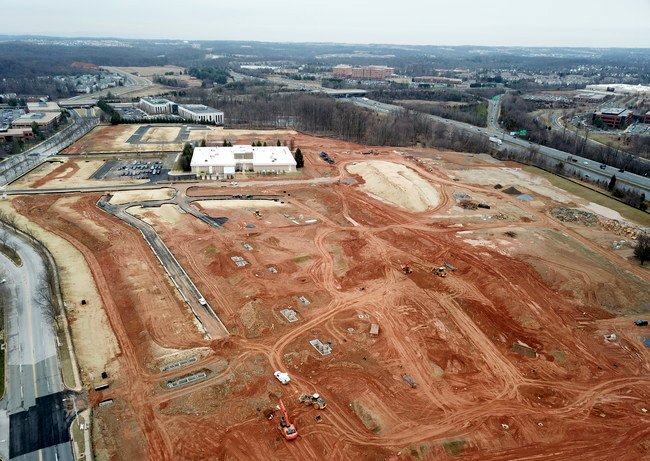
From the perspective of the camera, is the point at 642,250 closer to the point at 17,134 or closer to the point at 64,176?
the point at 64,176

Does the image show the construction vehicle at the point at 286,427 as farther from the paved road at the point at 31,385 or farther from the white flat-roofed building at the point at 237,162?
the white flat-roofed building at the point at 237,162

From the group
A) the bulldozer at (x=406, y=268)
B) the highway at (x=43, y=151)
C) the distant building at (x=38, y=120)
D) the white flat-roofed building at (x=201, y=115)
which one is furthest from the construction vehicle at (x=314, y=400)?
the distant building at (x=38, y=120)

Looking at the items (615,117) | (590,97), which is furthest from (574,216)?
(590,97)

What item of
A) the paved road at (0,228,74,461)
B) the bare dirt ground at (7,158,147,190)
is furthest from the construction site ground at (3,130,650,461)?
the bare dirt ground at (7,158,147,190)

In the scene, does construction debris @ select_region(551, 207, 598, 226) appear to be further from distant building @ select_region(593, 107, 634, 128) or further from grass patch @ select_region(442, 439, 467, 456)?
distant building @ select_region(593, 107, 634, 128)

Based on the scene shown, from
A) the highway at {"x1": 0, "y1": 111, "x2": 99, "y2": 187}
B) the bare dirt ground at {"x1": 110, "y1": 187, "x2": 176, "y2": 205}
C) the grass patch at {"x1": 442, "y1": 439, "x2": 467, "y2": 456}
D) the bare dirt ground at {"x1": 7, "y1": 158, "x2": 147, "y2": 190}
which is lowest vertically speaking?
the grass patch at {"x1": 442, "y1": 439, "x2": 467, "y2": 456}
